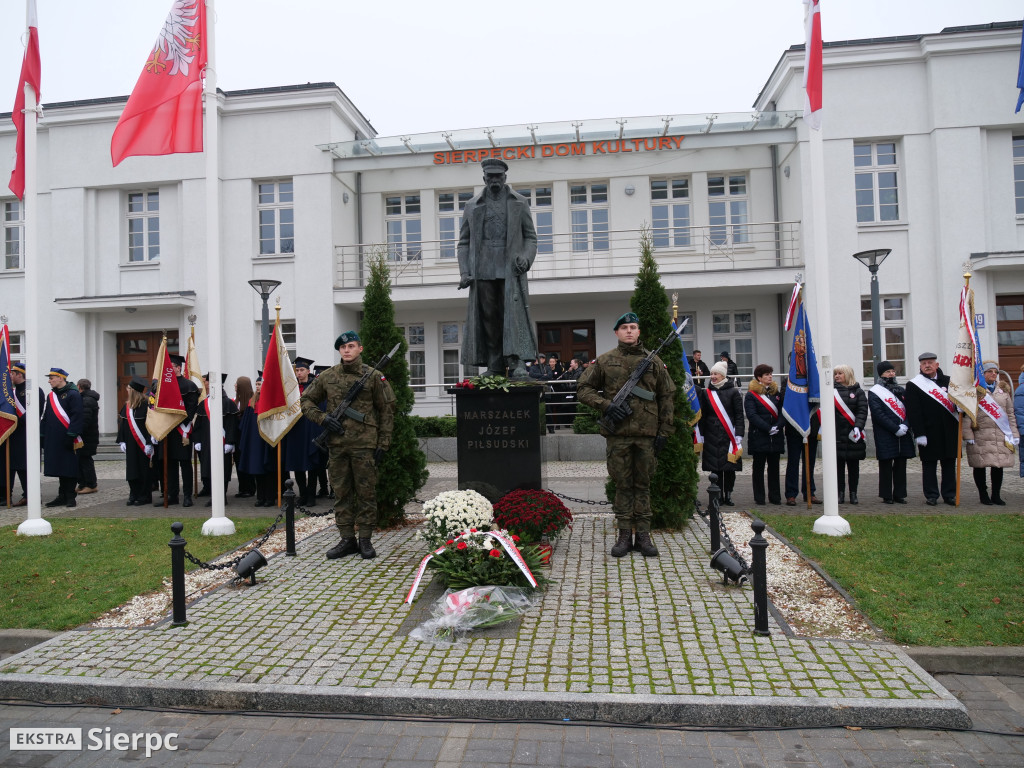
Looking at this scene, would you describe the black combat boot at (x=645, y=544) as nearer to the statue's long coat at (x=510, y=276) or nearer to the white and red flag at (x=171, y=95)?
the statue's long coat at (x=510, y=276)

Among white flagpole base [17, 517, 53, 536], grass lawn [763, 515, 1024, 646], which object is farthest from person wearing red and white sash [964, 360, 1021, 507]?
white flagpole base [17, 517, 53, 536]

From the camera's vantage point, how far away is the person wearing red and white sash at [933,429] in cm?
944

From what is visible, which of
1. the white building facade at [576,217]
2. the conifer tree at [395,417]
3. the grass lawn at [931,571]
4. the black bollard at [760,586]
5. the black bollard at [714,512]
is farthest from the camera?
the white building facade at [576,217]

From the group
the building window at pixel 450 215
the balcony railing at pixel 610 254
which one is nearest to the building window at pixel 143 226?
the balcony railing at pixel 610 254

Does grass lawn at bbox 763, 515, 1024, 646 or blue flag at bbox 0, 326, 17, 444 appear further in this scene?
blue flag at bbox 0, 326, 17, 444

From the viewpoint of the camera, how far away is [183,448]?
10.7 m

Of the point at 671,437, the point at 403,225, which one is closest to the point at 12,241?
the point at 403,225

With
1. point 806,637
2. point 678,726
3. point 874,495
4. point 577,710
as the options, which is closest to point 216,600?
point 577,710

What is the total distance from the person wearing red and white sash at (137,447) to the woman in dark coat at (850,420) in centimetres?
982

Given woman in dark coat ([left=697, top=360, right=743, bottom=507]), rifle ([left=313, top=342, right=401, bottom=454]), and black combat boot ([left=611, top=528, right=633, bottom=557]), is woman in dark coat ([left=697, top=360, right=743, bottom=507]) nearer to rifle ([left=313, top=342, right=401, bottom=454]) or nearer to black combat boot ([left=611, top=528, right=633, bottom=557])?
black combat boot ([left=611, top=528, right=633, bottom=557])

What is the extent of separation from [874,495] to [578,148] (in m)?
13.4

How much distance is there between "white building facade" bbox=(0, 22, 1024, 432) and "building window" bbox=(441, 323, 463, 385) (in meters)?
0.09

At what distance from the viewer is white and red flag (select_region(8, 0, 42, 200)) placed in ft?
29.2

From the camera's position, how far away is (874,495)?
10375 millimetres
